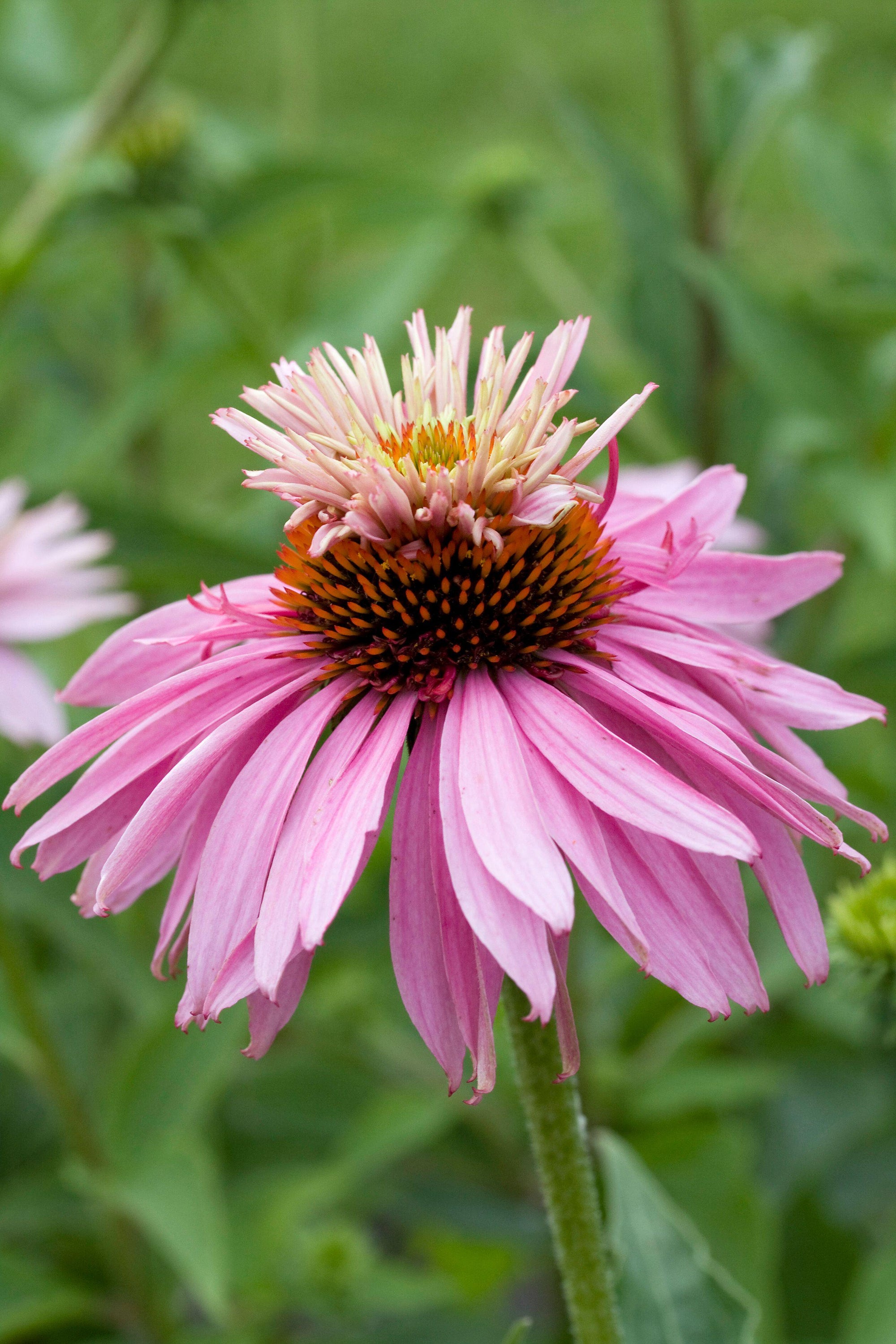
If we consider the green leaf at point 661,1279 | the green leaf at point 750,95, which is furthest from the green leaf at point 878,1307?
the green leaf at point 750,95

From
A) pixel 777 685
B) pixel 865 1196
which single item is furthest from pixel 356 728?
pixel 865 1196

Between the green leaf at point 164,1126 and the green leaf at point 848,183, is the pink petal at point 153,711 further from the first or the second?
the green leaf at point 848,183

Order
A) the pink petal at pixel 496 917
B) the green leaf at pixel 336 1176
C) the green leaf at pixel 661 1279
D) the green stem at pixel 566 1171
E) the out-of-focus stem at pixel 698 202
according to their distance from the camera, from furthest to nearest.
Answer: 1. the out-of-focus stem at pixel 698 202
2. the green leaf at pixel 336 1176
3. the green leaf at pixel 661 1279
4. the green stem at pixel 566 1171
5. the pink petal at pixel 496 917

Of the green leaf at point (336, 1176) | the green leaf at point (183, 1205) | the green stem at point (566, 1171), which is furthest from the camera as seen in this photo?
the green leaf at point (336, 1176)

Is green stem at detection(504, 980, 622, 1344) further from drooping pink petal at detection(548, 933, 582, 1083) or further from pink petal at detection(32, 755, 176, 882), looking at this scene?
pink petal at detection(32, 755, 176, 882)

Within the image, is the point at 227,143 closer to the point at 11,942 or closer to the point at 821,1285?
the point at 11,942

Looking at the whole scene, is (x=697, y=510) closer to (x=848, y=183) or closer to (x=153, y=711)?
(x=153, y=711)

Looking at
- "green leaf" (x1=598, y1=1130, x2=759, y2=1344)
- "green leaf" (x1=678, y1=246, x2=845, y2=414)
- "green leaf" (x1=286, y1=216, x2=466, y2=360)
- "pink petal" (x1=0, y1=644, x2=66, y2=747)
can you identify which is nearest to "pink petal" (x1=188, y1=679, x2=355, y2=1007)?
"green leaf" (x1=598, y1=1130, x2=759, y2=1344)
